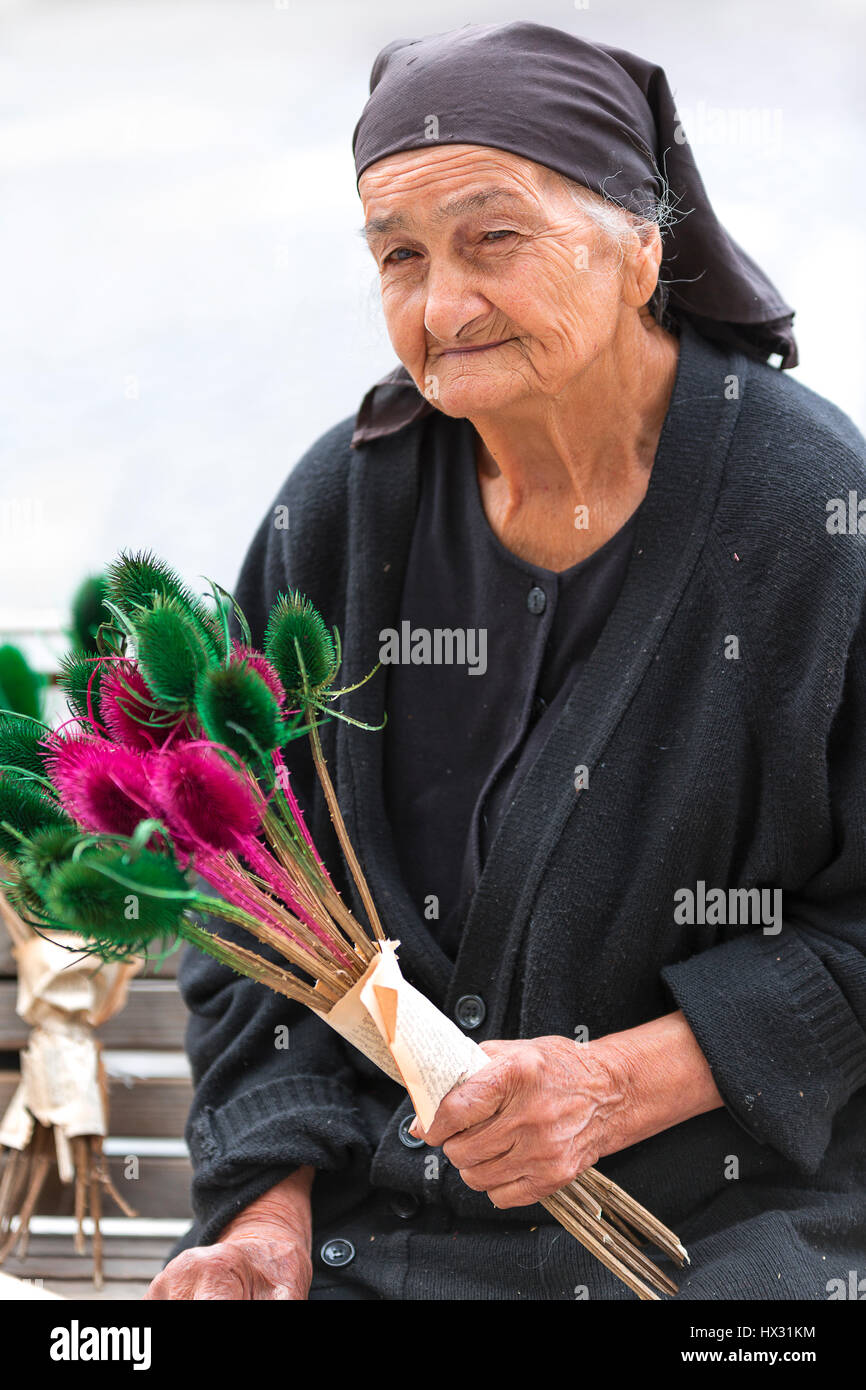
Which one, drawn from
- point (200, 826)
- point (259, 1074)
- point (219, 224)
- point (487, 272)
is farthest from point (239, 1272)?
point (219, 224)

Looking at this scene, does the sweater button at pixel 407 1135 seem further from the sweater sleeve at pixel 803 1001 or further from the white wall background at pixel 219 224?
the white wall background at pixel 219 224

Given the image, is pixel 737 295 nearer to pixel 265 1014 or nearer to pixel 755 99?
pixel 265 1014

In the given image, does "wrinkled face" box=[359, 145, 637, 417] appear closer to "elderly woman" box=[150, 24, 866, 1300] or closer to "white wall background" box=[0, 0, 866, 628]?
"elderly woman" box=[150, 24, 866, 1300]

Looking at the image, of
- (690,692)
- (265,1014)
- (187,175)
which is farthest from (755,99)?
(265,1014)

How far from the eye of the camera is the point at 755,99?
3.05 metres

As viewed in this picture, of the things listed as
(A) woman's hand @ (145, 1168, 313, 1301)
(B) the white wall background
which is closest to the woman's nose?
(A) woman's hand @ (145, 1168, 313, 1301)

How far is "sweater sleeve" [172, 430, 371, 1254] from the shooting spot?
154 centimetres

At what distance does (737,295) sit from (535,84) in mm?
356

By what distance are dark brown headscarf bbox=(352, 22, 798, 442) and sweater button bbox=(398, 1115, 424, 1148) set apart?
3.14ft

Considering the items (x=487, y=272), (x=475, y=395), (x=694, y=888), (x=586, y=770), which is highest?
(x=487, y=272)

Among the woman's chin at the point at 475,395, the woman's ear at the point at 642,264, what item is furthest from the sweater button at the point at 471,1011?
the woman's ear at the point at 642,264

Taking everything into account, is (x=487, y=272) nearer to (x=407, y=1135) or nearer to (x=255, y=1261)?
(x=407, y=1135)

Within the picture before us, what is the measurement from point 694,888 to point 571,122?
2.57 feet

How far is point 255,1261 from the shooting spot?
57.2 inches
